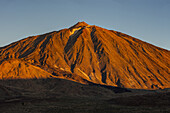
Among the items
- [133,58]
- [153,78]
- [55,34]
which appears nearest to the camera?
[153,78]

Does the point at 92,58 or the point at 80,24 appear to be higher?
the point at 80,24

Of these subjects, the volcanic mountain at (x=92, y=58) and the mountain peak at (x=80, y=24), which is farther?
the mountain peak at (x=80, y=24)

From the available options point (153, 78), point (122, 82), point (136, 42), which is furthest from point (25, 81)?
point (136, 42)

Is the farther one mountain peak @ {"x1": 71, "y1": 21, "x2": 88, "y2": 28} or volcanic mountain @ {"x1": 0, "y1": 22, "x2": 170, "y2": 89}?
mountain peak @ {"x1": 71, "y1": 21, "x2": 88, "y2": 28}

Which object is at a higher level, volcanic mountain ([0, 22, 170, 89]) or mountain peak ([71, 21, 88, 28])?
mountain peak ([71, 21, 88, 28])

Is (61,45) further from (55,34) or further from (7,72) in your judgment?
(7,72)

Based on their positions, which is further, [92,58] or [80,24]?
[80,24]

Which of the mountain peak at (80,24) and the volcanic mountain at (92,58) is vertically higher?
the mountain peak at (80,24)

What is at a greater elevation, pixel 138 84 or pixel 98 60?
pixel 98 60
